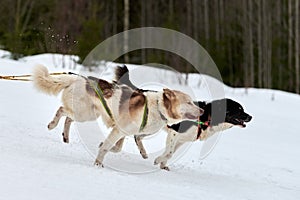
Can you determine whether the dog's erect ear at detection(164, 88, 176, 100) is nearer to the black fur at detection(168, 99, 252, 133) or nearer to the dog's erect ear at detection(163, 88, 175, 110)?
the dog's erect ear at detection(163, 88, 175, 110)

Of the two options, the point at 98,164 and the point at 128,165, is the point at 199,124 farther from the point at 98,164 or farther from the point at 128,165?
the point at 98,164

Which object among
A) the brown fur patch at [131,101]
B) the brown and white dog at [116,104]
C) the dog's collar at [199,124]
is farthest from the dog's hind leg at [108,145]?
the dog's collar at [199,124]

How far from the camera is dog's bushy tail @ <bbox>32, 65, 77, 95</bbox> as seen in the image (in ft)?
16.0

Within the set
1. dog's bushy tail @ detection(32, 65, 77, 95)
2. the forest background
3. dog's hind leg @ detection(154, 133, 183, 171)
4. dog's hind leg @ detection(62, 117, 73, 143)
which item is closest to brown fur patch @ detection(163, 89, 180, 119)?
dog's hind leg @ detection(154, 133, 183, 171)

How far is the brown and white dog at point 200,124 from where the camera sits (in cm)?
491

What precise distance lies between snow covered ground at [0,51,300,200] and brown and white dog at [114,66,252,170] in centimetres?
22

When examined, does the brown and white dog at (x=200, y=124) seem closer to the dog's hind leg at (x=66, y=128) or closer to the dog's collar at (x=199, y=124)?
the dog's collar at (x=199, y=124)

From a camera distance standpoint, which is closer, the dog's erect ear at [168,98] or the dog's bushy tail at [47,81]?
the dog's erect ear at [168,98]

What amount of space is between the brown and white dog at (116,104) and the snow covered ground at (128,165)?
16.0 inches

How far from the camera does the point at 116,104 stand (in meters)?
4.43

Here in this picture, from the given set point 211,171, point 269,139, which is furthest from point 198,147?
point 269,139

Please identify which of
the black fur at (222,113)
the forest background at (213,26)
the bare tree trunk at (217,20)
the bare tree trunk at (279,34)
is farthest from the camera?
the bare tree trunk at (217,20)

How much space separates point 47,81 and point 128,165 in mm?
1203

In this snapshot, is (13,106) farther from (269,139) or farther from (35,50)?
(35,50)
